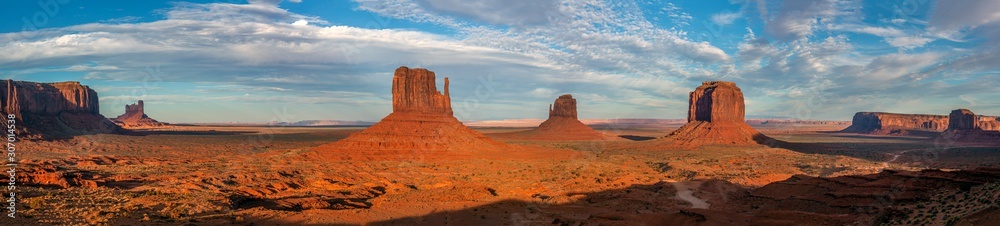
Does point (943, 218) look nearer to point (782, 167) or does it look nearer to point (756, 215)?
point (756, 215)

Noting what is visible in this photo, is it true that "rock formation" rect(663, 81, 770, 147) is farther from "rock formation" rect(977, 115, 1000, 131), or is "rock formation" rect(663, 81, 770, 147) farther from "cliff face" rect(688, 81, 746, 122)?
"rock formation" rect(977, 115, 1000, 131)

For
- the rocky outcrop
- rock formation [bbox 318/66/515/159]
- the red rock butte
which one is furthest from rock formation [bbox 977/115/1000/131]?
rock formation [bbox 318/66/515/159]

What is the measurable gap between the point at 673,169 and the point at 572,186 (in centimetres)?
1868

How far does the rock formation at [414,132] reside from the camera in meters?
62.6

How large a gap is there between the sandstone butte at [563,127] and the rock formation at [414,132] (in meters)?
52.8

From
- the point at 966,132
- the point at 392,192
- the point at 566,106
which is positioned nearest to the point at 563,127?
the point at 566,106

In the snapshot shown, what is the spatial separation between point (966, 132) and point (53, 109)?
188m

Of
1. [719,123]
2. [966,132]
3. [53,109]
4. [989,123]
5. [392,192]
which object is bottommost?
[392,192]

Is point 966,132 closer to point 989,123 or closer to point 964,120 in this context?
point 964,120

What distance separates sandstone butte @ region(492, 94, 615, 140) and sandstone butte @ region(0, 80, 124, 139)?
8919cm

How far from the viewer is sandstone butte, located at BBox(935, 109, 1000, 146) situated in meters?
106

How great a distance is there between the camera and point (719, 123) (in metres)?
97.5

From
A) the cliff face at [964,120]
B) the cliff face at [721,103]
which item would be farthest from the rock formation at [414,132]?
the cliff face at [964,120]

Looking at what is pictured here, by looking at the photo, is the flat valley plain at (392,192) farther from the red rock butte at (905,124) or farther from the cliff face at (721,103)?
the red rock butte at (905,124)
